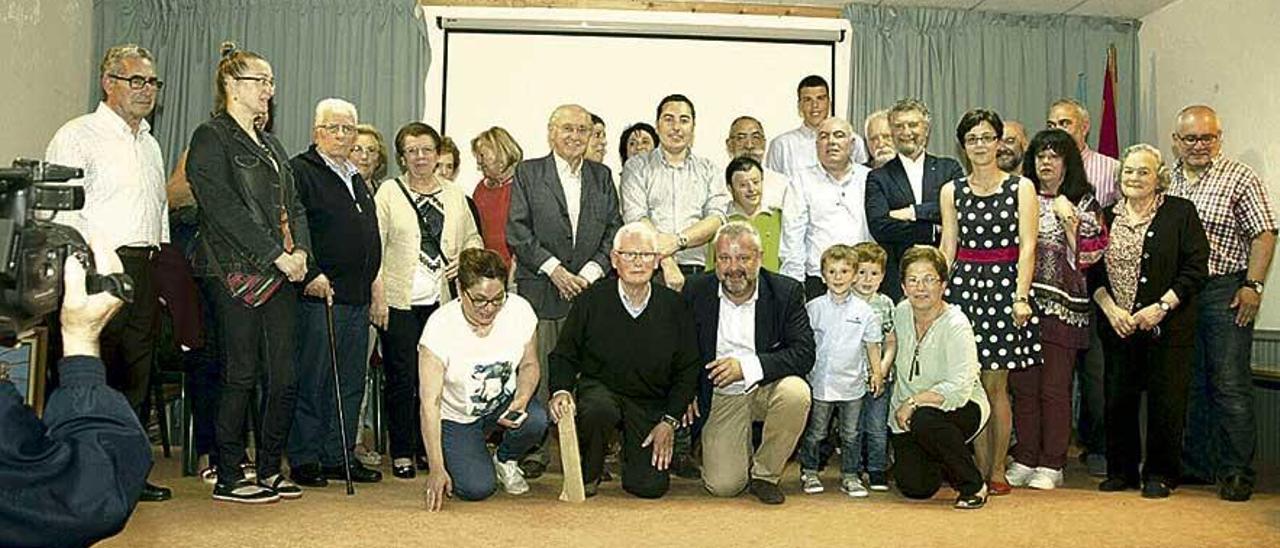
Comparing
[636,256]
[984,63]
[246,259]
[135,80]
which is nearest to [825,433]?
[636,256]


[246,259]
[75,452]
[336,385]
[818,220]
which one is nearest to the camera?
[75,452]

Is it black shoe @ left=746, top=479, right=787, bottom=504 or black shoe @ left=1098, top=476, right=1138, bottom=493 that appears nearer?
black shoe @ left=746, top=479, right=787, bottom=504

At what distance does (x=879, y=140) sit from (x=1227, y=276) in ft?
4.46

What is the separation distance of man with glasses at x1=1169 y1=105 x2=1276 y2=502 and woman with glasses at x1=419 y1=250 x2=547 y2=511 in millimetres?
2320

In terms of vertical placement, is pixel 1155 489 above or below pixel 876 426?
below

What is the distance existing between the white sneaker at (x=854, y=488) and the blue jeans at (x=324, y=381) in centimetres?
165

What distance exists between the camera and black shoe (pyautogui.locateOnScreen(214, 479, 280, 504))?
374 centimetres

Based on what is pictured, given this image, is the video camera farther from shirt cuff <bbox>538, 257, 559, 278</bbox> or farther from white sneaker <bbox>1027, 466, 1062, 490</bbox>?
white sneaker <bbox>1027, 466, 1062, 490</bbox>

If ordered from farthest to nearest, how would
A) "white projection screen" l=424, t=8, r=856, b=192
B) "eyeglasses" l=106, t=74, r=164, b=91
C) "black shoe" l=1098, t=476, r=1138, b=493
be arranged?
1. "white projection screen" l=424, t=8, r=856, b=192
2. "black shoe" l=1098, t=476, r=1138, b=493
3. "eyeglasses" l=106, t=74, r=164, b=91

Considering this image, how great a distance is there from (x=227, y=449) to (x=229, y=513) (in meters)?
0.22

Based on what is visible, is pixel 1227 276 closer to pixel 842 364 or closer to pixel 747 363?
pixel 842 364

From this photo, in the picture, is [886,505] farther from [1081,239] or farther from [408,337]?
[408,337]

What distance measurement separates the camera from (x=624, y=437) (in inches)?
162

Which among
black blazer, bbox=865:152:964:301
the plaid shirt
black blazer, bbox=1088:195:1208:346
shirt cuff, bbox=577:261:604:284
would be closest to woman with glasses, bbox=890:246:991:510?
black blazer, bbox=865:152:964:301
